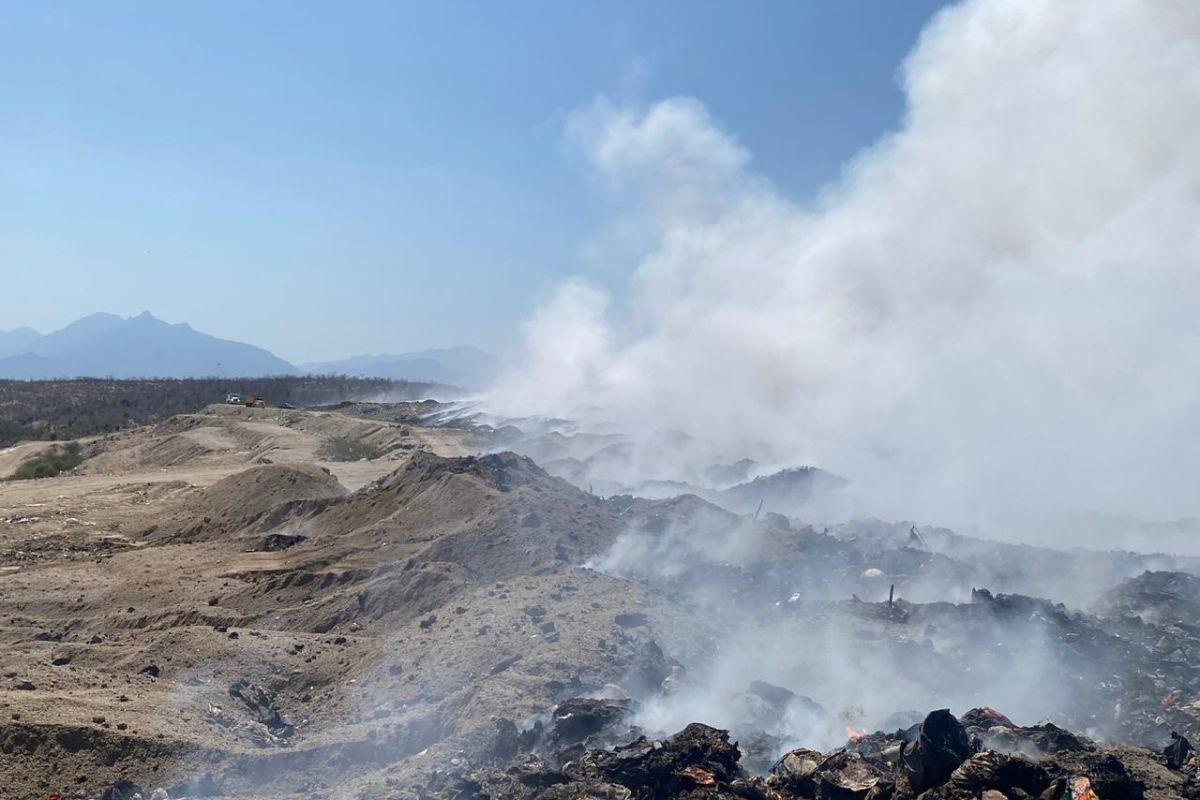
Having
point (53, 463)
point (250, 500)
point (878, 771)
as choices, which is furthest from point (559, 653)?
point (53, 463)

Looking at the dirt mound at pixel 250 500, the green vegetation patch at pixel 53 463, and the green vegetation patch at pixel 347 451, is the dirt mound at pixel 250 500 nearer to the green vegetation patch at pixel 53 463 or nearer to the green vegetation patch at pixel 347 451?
the green vegetation patch at pixel 347 451

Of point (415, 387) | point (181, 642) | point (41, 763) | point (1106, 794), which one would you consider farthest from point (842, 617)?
point (415, 387)

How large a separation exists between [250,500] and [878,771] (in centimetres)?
1868

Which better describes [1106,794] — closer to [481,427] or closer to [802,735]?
[802,735]

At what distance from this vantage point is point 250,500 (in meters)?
21.9

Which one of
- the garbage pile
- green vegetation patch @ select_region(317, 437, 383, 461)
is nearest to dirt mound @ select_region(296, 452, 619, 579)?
the garbage pile

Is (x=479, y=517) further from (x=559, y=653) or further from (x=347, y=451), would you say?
(x=347, y=451)

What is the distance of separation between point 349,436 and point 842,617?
28.5 metres

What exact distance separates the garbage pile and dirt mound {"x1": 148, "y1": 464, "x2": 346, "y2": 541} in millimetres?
14389

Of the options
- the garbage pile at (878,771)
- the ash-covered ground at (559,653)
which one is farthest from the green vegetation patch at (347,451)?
the garbage pile at (878,771)

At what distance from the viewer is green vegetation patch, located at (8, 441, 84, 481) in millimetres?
31359

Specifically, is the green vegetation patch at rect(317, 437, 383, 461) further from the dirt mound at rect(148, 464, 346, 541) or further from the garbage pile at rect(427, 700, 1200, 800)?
the garbage pile at rect(427, 700, 1200, 800)

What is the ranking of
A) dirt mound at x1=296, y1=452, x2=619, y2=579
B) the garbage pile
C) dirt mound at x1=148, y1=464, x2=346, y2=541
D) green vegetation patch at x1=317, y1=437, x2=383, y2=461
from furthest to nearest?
green vegetation patch at x1=317, y1=437, x2=383, y2=461 → dirt mound at x1=148, y1=464, x2=346, y2=541 → dirt mound at x1=296, y1=452, x2=619, y2=579 → the garbage pile

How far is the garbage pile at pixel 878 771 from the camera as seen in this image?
626 centimetres
